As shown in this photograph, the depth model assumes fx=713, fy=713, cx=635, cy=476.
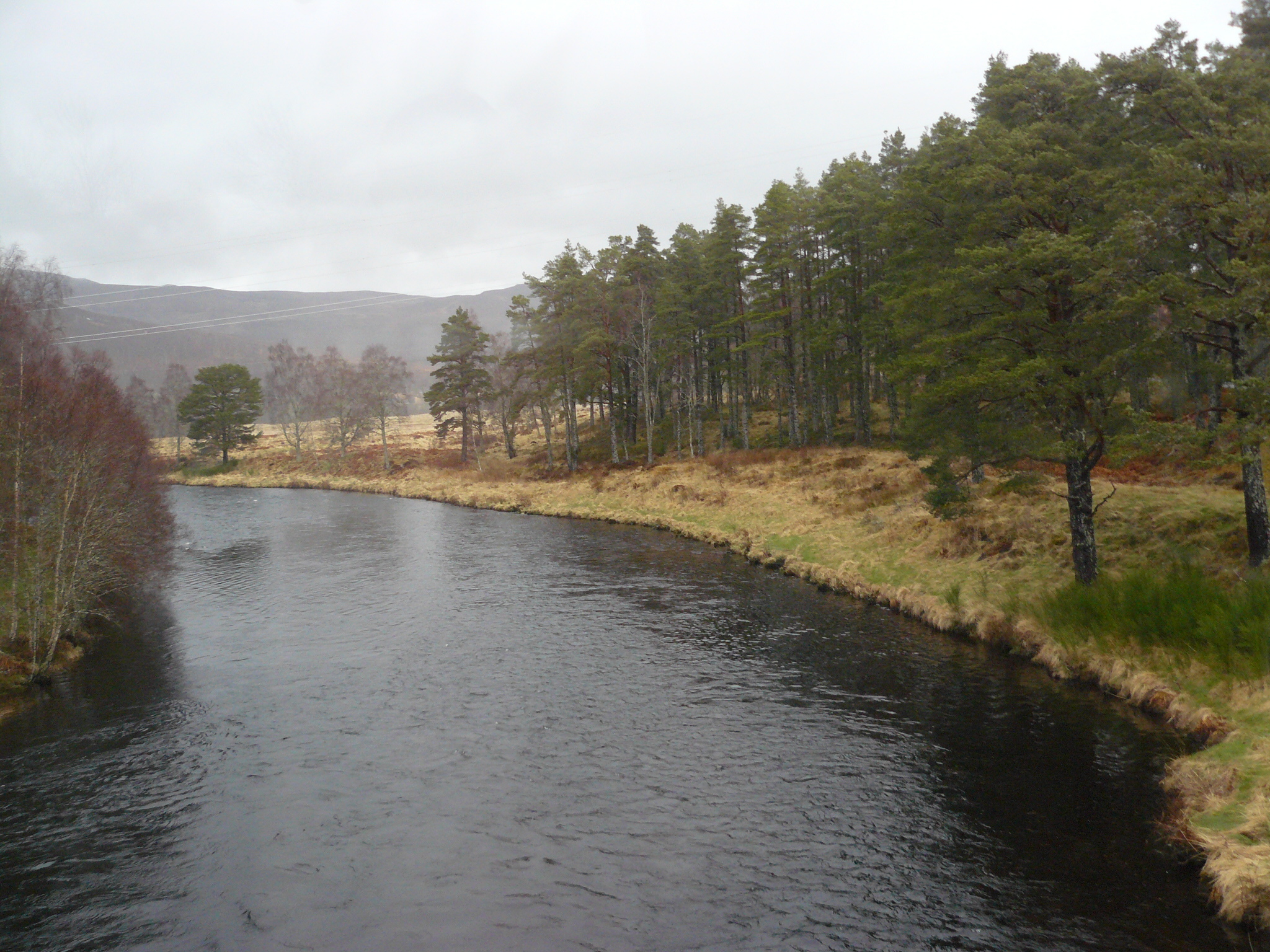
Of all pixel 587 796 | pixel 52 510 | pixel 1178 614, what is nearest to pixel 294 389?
pixel 52 510

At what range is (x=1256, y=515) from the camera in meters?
16.4

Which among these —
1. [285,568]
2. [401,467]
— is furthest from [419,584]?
[401,467]

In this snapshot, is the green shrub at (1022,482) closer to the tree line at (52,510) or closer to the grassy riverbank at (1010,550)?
the grassy riverbank at (1010,550)

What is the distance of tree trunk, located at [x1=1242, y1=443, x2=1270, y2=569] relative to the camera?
53.2 ft

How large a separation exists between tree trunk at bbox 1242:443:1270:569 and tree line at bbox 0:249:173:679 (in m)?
29.0

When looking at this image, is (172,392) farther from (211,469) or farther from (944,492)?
(944,492)

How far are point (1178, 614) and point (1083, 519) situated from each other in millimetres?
4253

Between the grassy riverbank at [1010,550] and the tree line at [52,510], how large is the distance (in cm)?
2356

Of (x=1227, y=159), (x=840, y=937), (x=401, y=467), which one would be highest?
(x=1227, y=159)

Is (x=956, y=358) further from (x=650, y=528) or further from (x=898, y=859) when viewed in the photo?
(x=650, y=528)

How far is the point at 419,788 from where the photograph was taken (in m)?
13.0

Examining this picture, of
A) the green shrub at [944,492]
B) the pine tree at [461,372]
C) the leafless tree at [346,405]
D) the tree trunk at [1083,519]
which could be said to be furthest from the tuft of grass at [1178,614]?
the leafless tree at [346,405]

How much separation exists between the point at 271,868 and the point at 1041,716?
14.6 metres

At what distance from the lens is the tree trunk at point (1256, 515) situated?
639 inches
